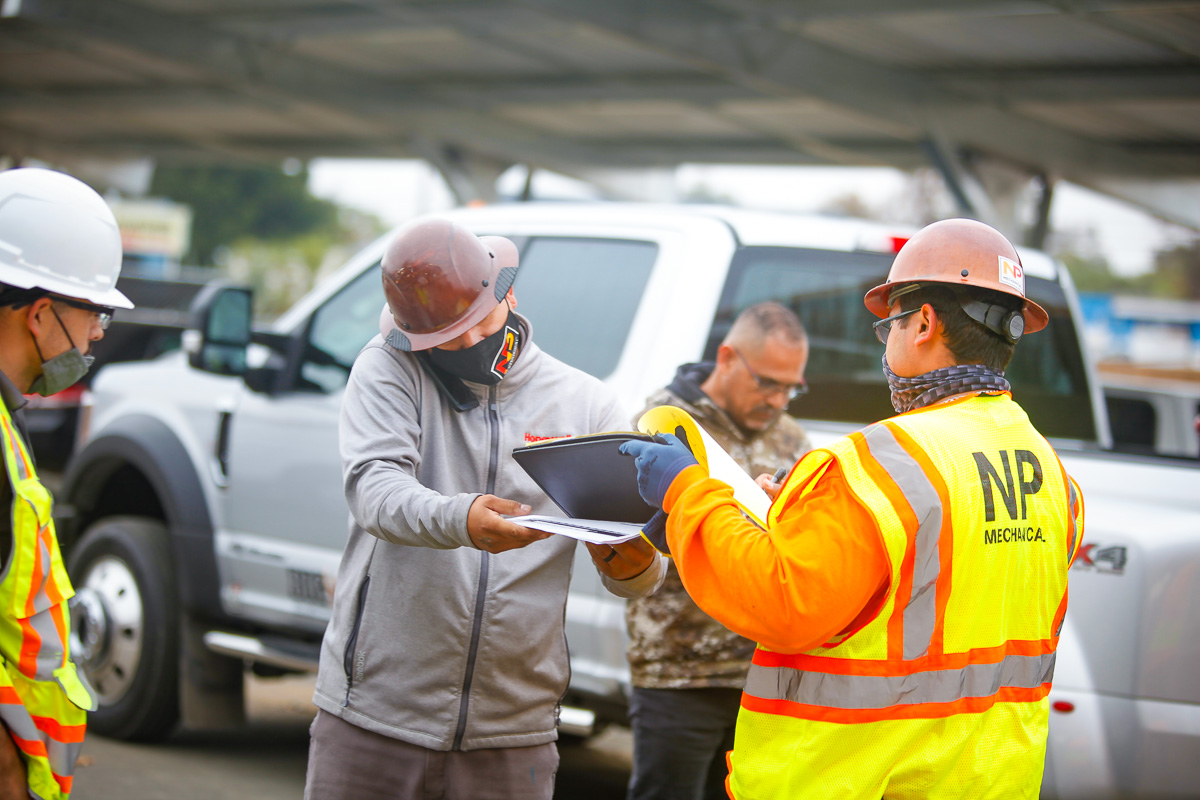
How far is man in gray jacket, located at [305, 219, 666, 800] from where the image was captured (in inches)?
100

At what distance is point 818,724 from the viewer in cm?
211

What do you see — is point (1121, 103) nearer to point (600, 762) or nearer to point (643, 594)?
point (600, 762)

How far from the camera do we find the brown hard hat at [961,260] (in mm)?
2227

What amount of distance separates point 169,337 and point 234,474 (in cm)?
527

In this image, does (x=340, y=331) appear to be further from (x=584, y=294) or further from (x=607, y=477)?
(x=607, y=477)

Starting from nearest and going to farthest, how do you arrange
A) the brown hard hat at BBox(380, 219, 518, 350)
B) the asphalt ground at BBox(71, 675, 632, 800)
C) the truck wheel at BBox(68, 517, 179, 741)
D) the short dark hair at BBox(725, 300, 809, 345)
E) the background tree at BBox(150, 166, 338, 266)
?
the brown hard hat at BBox(380, 219, 518, 350) → the short dark hair at BBox(725, 300, 809, 345) → the asphalt ground at BBox(71, 675, 632, 800) → the truck wheel at BBox(68, 517, 179, 741) → the background tree at BBox(150, 166, 338, 266)

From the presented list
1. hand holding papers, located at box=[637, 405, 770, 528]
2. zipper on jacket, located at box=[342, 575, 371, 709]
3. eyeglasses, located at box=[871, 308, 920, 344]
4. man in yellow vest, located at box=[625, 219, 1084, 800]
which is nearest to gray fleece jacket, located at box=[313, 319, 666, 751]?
zipper on jacket, located at box=[342, 575, 371, 709]

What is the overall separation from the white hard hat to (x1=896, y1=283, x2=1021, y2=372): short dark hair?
151cm

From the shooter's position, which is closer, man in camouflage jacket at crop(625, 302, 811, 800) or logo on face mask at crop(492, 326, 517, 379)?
logo on face mask at crop(492, 326, 517, 379)

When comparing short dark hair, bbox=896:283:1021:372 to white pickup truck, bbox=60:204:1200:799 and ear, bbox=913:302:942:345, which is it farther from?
white pickup truck, bbox=60:204:1200:799

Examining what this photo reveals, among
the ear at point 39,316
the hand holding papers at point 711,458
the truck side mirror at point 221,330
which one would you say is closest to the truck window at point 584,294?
the truck side mirror at point 221,330

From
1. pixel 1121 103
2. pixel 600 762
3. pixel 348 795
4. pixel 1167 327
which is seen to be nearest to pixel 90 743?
pixel 600 762

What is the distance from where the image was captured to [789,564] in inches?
79.5

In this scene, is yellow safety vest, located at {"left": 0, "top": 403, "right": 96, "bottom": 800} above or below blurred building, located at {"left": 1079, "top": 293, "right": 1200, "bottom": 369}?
below
